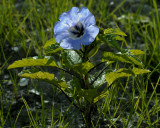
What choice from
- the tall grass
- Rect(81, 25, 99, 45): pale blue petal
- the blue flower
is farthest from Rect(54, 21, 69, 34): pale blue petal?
the tall grass

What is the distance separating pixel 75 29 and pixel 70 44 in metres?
0.11

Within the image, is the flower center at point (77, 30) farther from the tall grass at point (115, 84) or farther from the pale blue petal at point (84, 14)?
the tall grass at point (115, 84)

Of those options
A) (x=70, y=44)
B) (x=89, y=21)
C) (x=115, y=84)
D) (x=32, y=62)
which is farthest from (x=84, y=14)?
(x=115, y=84)

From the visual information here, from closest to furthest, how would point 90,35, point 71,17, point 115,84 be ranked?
1. point 90,35
2. point 71,17
3. point 115,84

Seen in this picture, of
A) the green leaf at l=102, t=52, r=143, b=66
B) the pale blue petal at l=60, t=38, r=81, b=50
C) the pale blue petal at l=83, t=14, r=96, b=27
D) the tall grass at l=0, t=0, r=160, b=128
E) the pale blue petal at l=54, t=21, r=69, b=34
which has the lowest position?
the tall grass at l=0, t=0, r=160, b=128

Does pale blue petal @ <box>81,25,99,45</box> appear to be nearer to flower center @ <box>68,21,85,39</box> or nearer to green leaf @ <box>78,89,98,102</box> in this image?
flower center @ <box>68,21,85,39</box>

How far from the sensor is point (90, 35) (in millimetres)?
1021

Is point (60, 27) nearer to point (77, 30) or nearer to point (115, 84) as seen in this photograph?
point (77, 30)

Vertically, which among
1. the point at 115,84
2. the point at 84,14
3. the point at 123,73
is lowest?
the point at 115,84

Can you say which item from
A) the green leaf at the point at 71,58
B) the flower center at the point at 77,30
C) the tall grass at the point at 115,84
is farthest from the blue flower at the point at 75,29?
the tall grass at the point at 115,84

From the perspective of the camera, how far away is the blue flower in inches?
40.8

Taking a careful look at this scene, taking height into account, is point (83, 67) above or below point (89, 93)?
above

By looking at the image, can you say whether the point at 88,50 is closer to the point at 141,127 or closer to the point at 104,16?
the point at 141,127

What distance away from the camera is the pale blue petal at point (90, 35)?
1.01 m
